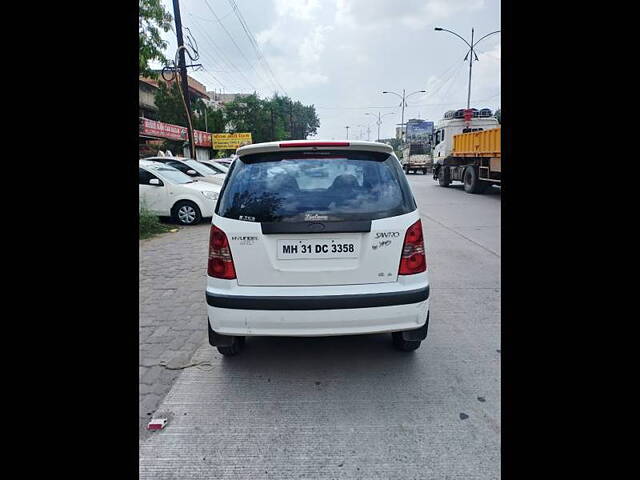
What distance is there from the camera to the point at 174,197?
34.7 feet

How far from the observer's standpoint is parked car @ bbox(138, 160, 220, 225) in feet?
34.5

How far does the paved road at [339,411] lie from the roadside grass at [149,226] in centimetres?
608

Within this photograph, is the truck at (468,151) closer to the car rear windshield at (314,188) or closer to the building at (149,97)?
the car rear windshield at (314,188)

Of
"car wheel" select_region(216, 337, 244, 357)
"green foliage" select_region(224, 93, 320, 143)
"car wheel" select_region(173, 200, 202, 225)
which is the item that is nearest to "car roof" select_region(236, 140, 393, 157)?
"car wheel" select_region(216, 337, 244, 357)

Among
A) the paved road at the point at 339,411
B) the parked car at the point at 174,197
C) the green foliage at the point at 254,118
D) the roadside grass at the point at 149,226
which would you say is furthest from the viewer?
the green foliage at the point at 254,118

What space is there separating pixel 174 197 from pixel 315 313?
28.6 feet

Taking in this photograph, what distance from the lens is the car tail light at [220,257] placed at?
2.91 metres

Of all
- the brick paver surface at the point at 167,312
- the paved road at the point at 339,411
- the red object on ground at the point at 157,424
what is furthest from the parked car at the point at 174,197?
the red object on ground at the point at 157,424

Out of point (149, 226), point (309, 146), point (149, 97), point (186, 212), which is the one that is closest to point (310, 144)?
point (309, 146)

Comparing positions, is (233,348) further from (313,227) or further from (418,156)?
(418,156)
